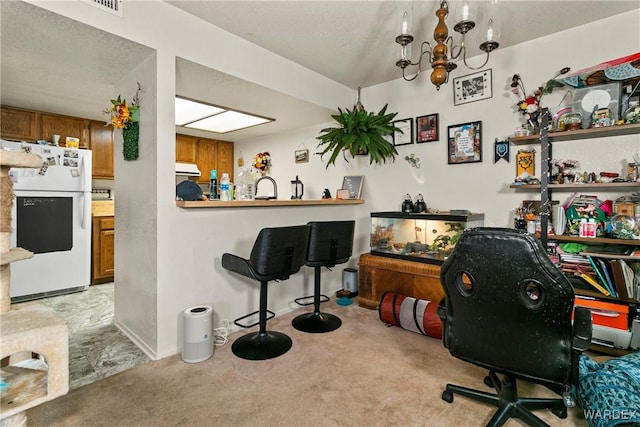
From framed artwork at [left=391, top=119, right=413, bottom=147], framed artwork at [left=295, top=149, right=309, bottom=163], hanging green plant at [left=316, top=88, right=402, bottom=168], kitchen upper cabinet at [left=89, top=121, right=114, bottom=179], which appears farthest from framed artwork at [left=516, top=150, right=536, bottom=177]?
kitchen upper cabinet at [left=89, top=121, right=114, bottom=179]

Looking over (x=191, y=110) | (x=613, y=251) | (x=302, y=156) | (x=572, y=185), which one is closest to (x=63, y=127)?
(x=191, y=110)

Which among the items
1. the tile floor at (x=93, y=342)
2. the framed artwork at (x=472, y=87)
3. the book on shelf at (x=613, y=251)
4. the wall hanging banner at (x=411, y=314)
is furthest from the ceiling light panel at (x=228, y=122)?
the book on shelf at (x=613, y=251)

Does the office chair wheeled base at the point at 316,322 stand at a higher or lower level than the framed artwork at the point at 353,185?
lower

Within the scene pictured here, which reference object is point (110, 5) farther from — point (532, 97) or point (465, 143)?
point (532, 97)

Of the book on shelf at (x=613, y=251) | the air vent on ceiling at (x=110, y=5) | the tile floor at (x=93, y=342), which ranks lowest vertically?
the tile floor at (x=93, y=342)

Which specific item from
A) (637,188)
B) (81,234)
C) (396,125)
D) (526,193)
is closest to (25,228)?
(81,234)

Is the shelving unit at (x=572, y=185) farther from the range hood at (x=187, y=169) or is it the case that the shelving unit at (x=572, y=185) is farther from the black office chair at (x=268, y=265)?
the range hood at (x=187, y=169)

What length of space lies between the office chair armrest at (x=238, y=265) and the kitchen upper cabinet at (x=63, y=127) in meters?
3.26

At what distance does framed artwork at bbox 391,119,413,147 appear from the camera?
11.8ft

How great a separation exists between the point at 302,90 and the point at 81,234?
3.17 metres

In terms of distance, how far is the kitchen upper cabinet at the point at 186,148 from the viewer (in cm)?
504

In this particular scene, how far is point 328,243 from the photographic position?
280cm

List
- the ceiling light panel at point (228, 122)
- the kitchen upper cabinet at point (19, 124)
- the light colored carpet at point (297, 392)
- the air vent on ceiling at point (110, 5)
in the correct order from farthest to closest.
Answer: the ceiling light panel at point (228, 122) < the kitchen upper cabinet at point (19, 124) < the air vent on ceiling at point (110, 5) < the light colored carpet at point (297, 392)

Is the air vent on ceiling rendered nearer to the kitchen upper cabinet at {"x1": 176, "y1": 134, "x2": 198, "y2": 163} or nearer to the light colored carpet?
the light colored carpet
